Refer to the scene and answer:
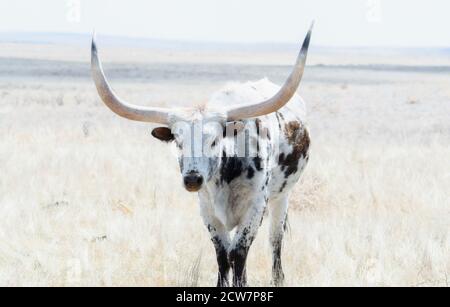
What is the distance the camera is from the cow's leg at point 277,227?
7332 millimetres

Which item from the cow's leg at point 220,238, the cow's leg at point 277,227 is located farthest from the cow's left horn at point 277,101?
the cow's leg at point 277,227

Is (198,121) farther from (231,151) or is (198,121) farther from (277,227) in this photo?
(277,227)

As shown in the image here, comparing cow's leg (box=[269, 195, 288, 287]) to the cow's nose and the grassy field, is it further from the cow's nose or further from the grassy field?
the cow's nose

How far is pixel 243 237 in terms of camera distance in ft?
20.7

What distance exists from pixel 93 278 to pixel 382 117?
16.6m

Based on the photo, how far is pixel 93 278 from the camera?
6.70 m

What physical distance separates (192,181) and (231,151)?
0.71m

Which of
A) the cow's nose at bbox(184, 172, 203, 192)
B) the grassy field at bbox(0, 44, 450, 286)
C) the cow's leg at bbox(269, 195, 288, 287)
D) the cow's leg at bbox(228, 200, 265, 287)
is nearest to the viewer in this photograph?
the cow's nose at bbox(184, 172, 203, 192)

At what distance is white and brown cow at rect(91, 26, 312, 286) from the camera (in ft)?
18.6

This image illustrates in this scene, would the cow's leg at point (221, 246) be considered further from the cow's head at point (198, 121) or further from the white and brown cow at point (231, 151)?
the cow's head at point (198, 121)

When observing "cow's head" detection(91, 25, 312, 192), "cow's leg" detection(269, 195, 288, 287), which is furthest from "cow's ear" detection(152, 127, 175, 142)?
"cow's leg" detection(269, 195, 288, 287)

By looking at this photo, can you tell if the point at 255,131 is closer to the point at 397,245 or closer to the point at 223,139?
the point at 223,139

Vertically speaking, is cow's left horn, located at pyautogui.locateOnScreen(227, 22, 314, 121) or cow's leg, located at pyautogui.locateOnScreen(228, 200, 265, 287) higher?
cow's left horn, located at pyautogui.locateOnScreen(227, 22, 314, 121)
